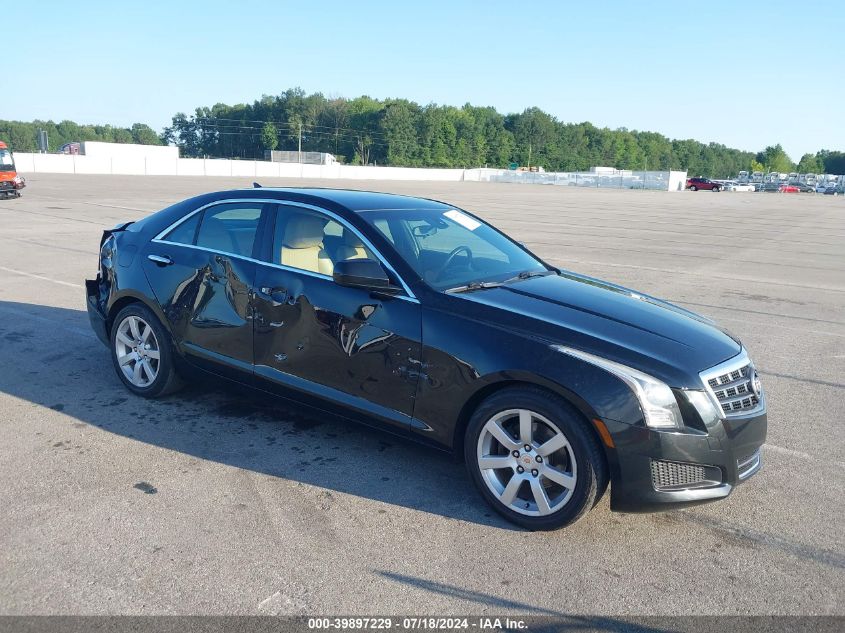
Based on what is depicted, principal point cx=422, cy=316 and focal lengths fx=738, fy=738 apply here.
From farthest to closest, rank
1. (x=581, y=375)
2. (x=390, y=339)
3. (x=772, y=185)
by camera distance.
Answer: (x=772, y=185)
(x=390, y=339)
(x=581, y=375)

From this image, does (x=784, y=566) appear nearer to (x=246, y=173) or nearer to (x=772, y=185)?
(x=246, y=173)

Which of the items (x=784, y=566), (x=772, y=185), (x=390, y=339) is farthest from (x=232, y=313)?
(x=772, y=185)

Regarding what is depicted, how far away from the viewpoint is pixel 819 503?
13.3ft

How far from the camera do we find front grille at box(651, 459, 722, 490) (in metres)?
3.41

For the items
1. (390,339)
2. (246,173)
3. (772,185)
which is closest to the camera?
(390,339)

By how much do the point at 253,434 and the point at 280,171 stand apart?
66345 millimetres

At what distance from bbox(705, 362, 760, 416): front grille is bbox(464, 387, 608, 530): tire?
2.16 ft

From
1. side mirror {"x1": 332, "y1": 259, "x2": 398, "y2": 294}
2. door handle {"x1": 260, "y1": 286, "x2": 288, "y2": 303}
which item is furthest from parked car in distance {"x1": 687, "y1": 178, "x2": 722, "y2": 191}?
side mirror {"x1": 332, "y1": 259, "x2": 398, "y2": 294}

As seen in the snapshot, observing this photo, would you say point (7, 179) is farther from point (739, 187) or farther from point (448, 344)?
point (739, 187)

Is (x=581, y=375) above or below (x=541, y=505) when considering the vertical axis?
above

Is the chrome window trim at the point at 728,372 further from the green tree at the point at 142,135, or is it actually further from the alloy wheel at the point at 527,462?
the green tree at the point at 142,135

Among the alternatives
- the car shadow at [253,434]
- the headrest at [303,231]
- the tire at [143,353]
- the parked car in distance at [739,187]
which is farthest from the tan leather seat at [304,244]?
the parked car in distance at [739,187]

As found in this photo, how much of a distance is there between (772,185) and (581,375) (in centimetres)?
12239

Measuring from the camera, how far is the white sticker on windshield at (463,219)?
5176 mm
